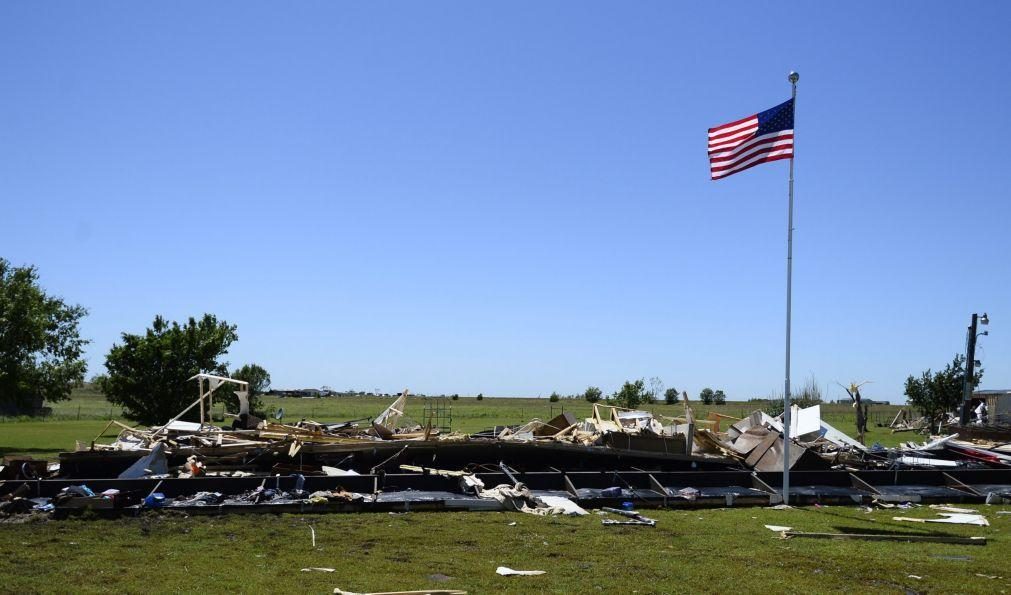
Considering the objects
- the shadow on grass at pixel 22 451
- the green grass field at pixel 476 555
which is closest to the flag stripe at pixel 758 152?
the green grass field at pixel 476 555

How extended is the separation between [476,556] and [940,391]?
50.5m

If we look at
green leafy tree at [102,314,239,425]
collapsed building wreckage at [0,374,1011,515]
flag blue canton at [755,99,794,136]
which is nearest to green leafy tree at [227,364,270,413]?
green leafy tree at [102,314,239,425]

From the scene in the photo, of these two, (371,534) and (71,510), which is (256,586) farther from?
(71,510)

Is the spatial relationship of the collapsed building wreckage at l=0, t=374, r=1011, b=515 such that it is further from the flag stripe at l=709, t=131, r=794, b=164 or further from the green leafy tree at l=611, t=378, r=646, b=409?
the green leafy tree at l=611, t=378, r=646, b=409

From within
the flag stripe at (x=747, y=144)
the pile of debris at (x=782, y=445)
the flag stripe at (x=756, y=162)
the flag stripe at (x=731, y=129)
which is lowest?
the pile of debris at (x=782, y=445)

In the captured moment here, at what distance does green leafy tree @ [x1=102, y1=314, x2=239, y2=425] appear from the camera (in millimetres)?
36438

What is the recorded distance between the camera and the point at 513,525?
41.0 feet

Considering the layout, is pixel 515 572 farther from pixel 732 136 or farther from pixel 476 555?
pixel 732 136

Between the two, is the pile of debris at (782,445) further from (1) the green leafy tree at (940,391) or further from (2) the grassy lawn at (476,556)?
(1) the green leafy tree at (940,391)

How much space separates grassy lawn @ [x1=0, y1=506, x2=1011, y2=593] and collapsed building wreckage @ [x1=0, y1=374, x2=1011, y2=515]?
97cm

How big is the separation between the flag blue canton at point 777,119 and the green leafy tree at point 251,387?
3339cm

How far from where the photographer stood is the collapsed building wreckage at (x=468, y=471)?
1388 cm

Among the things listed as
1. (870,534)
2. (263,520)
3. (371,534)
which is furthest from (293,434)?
(870,534)

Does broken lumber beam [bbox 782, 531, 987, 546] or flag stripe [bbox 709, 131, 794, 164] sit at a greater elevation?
flag stripe [bbox 709, 131, 794, 164]
